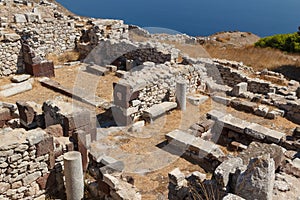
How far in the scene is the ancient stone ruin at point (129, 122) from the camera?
6895 mm

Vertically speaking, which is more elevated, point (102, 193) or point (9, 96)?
point (9, 96)

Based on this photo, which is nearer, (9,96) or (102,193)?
(102,193)

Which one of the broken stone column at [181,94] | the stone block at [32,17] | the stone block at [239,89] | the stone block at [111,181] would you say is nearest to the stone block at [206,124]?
the broken stone column at [181,94]

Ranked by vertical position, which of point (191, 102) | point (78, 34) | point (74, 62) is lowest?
point (191, 102)

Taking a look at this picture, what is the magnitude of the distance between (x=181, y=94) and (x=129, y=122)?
253 cm

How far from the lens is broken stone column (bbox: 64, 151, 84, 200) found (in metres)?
7.15

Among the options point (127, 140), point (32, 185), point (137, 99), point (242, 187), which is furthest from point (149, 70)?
point (242, 187)

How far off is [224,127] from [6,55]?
37.6 feet

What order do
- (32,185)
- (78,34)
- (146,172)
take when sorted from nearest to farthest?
(32,185)
(146,172)
(78,34)

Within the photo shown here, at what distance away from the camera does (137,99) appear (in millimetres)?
12016

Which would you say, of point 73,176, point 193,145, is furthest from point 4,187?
point 193,145

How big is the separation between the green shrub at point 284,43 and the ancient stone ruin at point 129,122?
10207mm

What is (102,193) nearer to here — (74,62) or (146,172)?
(146,172)

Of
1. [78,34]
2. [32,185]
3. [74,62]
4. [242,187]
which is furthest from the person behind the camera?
[78,34]
